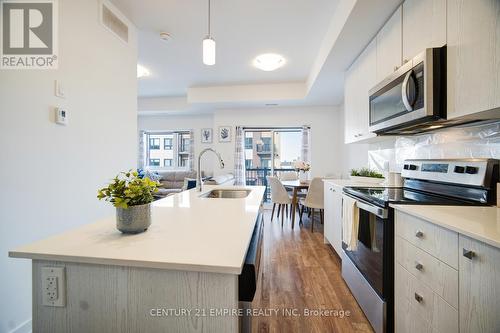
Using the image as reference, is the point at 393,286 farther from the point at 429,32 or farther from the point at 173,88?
the point at 173,88

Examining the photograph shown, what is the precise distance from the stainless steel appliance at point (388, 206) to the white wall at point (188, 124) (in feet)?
15.3

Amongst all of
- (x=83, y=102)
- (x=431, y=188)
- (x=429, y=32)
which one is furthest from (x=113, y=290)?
(x=429, y=32)

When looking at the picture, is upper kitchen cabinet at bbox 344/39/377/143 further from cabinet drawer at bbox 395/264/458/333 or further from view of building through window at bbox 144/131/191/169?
view of building through window at bbox 144/131/191/169

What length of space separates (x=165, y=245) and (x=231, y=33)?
269 centimetres

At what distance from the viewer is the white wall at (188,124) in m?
6.00

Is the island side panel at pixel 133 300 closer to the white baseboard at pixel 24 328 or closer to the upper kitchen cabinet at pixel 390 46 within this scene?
the white baseboard at pixel 24 328

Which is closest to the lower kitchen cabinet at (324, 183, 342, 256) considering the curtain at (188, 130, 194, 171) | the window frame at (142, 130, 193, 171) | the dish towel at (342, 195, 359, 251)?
the dish towel at (342, 195, 359, 251)

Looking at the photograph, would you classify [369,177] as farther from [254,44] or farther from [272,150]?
[272,150]

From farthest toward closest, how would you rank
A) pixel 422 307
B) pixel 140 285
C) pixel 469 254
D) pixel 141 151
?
pixel 141 151 → pixel 422 307 → pixel 469 254 → pixel 140 285

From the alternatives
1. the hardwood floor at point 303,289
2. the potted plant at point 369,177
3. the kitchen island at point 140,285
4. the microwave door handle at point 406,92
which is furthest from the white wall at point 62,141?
the potted plant at point 369,177

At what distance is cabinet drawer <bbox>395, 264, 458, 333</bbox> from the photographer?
0.96 m

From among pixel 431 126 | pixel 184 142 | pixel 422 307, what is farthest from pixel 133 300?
pixel 184 142

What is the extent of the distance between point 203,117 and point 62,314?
562 cm

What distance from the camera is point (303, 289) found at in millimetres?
2000
